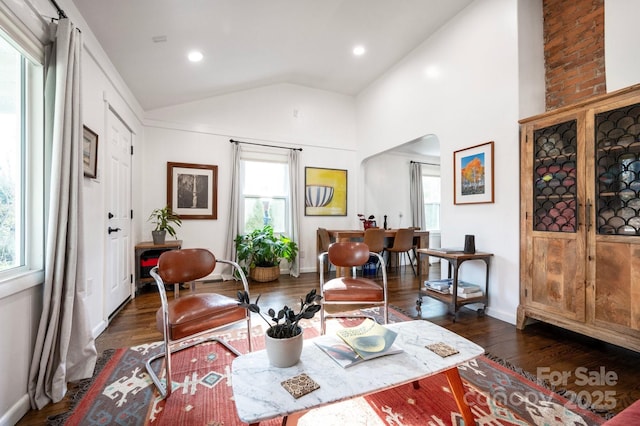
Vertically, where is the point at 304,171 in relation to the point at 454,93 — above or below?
below

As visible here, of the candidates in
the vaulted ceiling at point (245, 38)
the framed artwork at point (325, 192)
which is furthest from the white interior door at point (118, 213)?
the framed artwork at point (325, 192)

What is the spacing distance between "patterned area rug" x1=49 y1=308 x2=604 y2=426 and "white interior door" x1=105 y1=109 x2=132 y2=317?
51.4 inches

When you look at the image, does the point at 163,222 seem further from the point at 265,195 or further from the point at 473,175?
the point at 473,175

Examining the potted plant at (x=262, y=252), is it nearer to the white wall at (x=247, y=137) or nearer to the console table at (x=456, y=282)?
the white wall at (x=247, y=137)

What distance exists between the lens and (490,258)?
2.86m

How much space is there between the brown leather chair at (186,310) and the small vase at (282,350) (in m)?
0.74

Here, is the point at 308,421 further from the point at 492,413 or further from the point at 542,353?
the point at 542,353

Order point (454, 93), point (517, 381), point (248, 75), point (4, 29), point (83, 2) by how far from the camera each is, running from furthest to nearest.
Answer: point (248, 75), point (454, 93), point (83, 2), point (517, 381), point (4, 29)

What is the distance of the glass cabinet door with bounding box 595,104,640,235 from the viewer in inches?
73.7

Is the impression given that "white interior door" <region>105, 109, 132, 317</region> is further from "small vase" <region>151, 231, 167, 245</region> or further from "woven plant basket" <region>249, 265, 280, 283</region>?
"woven plant basket" <region>249, 265, 280, 283</region>

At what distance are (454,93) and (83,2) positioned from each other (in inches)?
141

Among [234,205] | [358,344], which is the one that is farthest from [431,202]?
[358,344]

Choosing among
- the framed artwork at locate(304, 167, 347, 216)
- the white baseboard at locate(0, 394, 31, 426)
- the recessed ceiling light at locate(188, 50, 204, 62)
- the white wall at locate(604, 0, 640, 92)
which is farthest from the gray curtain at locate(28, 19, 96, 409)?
the white wall at locate(604, 0, 640, 92)

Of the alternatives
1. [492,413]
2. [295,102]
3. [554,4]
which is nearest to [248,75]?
[295,102]
